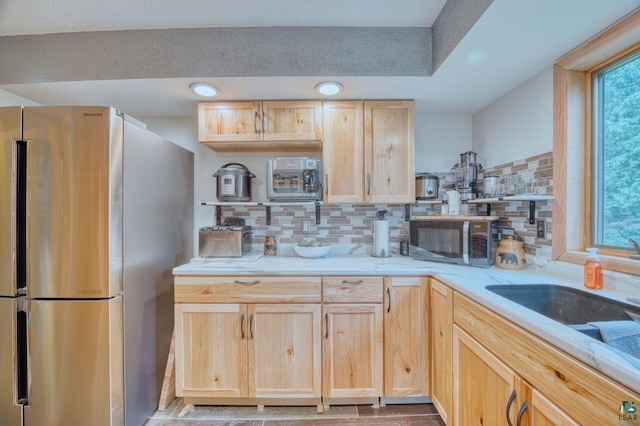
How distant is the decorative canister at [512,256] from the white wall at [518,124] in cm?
57

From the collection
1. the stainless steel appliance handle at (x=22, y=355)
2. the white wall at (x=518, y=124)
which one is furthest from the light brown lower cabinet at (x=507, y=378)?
the stainless steel appliance handle at (x=22, y=355)

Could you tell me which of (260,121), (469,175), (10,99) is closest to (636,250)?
(469,175)

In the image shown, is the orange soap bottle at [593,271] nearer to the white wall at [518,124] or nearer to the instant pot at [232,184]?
the white wall at [518,124]

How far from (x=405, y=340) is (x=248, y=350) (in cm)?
98

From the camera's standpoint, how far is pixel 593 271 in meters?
1.19

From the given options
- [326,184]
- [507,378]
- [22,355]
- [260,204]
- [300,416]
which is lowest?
[300,416]

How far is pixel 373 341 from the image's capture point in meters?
1.65

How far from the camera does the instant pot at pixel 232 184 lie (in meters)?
2.05

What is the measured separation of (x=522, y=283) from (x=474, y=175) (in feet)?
3.43

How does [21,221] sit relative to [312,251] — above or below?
above

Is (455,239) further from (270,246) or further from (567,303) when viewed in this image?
(270,246)

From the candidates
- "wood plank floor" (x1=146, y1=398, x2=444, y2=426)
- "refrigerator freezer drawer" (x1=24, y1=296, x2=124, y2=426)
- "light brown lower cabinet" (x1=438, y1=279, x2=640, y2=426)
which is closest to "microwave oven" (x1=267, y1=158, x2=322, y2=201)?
"light brown lower cabinet" (x1=438, y1=279, x2=640, y2=426)

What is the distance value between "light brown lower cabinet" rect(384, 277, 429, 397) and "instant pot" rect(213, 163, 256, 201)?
129 centimetres

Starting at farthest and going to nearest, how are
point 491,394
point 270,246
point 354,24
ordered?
point 270,246 → point 354,24 → point 491,394
